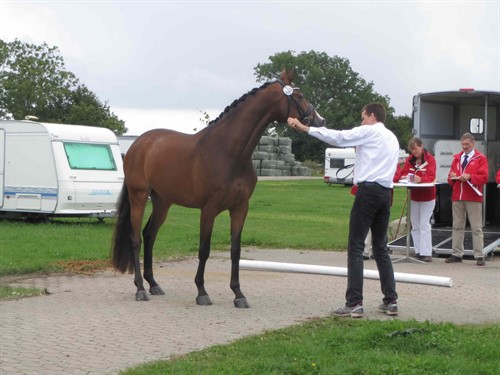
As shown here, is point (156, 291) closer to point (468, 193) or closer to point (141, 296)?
point (141, 296)

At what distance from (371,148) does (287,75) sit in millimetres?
1501

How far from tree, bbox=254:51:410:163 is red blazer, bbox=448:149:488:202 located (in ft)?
257

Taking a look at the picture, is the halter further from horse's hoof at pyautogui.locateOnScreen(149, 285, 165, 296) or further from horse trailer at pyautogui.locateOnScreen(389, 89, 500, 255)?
horse trailer at pyautogui.locateOnScreen(389, 89, 500, 255)

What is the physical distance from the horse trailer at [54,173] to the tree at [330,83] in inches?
2803

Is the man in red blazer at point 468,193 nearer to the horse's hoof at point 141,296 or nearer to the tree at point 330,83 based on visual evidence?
the horse's hoof at point 141,296

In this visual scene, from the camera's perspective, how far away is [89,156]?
2344cm

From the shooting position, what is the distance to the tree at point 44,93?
2544 inches

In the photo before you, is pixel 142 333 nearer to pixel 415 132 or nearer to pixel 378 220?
pixel 378 220

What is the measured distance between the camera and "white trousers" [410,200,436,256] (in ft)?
50.1

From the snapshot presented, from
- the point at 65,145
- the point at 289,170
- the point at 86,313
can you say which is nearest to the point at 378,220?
the point at 86,313

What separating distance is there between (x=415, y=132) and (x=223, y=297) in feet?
25.4

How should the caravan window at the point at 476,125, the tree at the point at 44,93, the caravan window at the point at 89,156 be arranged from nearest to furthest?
the caravan window at the point at 476,125
the caravan window at the point at 89,156
the tree at the point at 44,93

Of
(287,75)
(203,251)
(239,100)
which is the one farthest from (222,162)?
(287,75)

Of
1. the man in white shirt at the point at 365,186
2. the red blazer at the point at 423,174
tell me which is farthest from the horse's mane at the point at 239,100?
the red blazer at the point at 423,174
